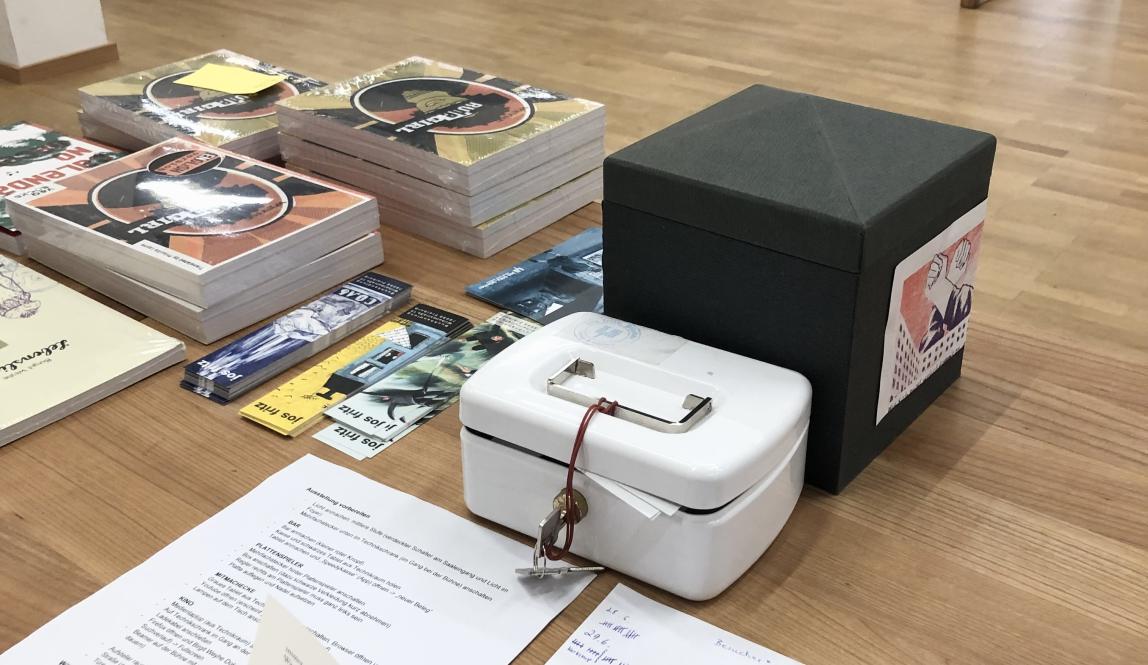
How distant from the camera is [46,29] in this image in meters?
1.84

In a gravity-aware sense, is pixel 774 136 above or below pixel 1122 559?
above

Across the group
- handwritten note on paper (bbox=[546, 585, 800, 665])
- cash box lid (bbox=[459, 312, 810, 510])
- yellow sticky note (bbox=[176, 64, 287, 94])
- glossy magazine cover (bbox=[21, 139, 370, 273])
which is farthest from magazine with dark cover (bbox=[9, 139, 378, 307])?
handwritten note on paper (bbox=[546, 585, 800, 665])

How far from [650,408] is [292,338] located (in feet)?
1.37

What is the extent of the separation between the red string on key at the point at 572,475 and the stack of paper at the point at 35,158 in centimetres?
78

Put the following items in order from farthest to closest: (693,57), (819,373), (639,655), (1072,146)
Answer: (693,57)
(1072,146)
(819,373)
(639,655)

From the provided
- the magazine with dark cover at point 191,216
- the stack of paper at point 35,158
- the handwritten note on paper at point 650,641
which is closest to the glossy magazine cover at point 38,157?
the stack of paper at point 35,158

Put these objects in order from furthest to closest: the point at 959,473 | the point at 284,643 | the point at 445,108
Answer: the point at 445,108 → the point at 959,473 → the point at 284,643

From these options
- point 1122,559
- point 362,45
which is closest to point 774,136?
point 1122,559

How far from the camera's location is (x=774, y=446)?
71cm

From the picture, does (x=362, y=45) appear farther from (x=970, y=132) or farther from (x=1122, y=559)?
(x=1122, y=559)

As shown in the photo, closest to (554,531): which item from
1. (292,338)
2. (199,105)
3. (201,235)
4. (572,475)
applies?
(572,475)

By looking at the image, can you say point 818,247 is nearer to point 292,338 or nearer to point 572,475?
point 572,475

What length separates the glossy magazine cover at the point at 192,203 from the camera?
102 cm

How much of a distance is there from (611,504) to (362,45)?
152 cm
